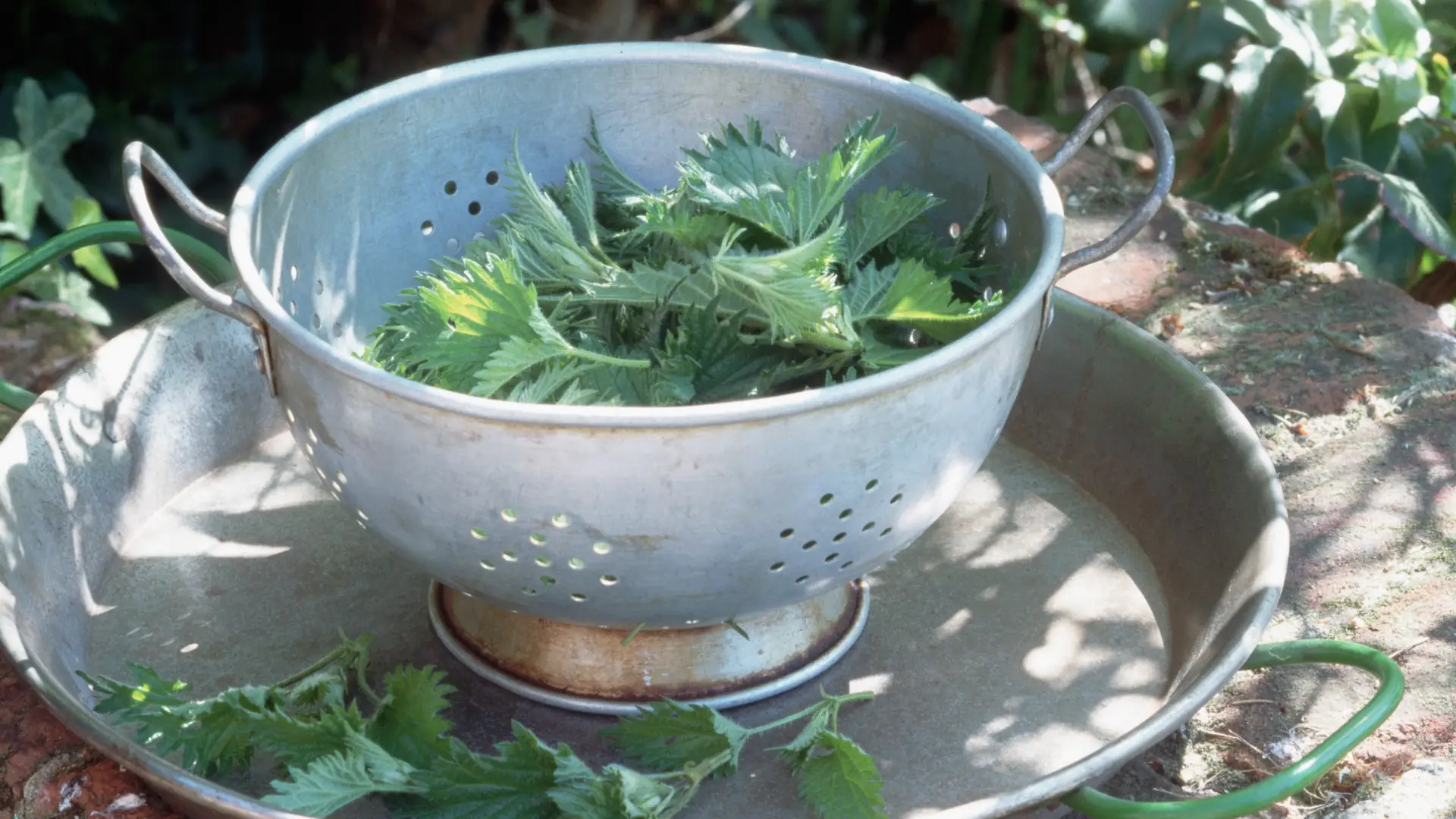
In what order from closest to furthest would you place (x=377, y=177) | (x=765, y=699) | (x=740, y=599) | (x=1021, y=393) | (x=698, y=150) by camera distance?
(x=740, y=599) < (x=765, y=699) < (x=377, y=177) < (x=698, y=150) < (x=1021, y=393)

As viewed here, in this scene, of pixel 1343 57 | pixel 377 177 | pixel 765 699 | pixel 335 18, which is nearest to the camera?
pixel 765 699

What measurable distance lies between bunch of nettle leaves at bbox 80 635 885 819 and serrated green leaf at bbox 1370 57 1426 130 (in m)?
1.22

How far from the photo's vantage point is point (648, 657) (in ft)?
3.36

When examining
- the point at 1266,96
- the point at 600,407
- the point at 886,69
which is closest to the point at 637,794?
the point at 600,407

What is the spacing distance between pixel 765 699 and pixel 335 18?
210 centimetres

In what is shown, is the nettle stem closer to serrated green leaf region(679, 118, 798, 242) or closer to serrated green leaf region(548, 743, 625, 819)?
serrated green leaf region(548, 743, 625, 819)

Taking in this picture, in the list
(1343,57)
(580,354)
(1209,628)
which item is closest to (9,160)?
(580,354)

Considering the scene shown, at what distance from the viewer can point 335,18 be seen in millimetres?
2734

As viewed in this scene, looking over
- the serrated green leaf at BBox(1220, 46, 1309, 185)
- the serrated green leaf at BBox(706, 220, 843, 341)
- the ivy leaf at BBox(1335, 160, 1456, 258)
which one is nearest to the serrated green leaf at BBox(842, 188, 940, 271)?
the serrated green leaf at BBox(706, 220, 843, 341)

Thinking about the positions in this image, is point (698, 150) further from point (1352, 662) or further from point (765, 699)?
point (1352, 662)

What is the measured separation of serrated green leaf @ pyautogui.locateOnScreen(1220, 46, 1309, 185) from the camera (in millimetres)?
1812

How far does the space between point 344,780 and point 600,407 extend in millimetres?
304

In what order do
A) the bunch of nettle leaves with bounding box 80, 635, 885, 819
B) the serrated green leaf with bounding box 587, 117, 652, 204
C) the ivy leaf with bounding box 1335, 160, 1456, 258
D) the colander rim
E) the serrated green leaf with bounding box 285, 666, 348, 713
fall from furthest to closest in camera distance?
1. the ivy leaf with bounding box 1335, 160, 1456, 258
2. the serrated green leaf with bounding box 587, 117, 652, 204
3. the serrated green leaf with bounding box 285, 666, 348, 713
4. the bunch of nettle leaves with bounding box 80, 635, 885, 819
5. the colander rim

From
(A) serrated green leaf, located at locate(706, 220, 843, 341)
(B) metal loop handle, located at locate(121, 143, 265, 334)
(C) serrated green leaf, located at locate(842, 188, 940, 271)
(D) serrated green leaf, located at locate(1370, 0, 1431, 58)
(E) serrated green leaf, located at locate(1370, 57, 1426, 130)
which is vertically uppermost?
(B) metal loop handle, located at locate(121, 143, 265, 334)
